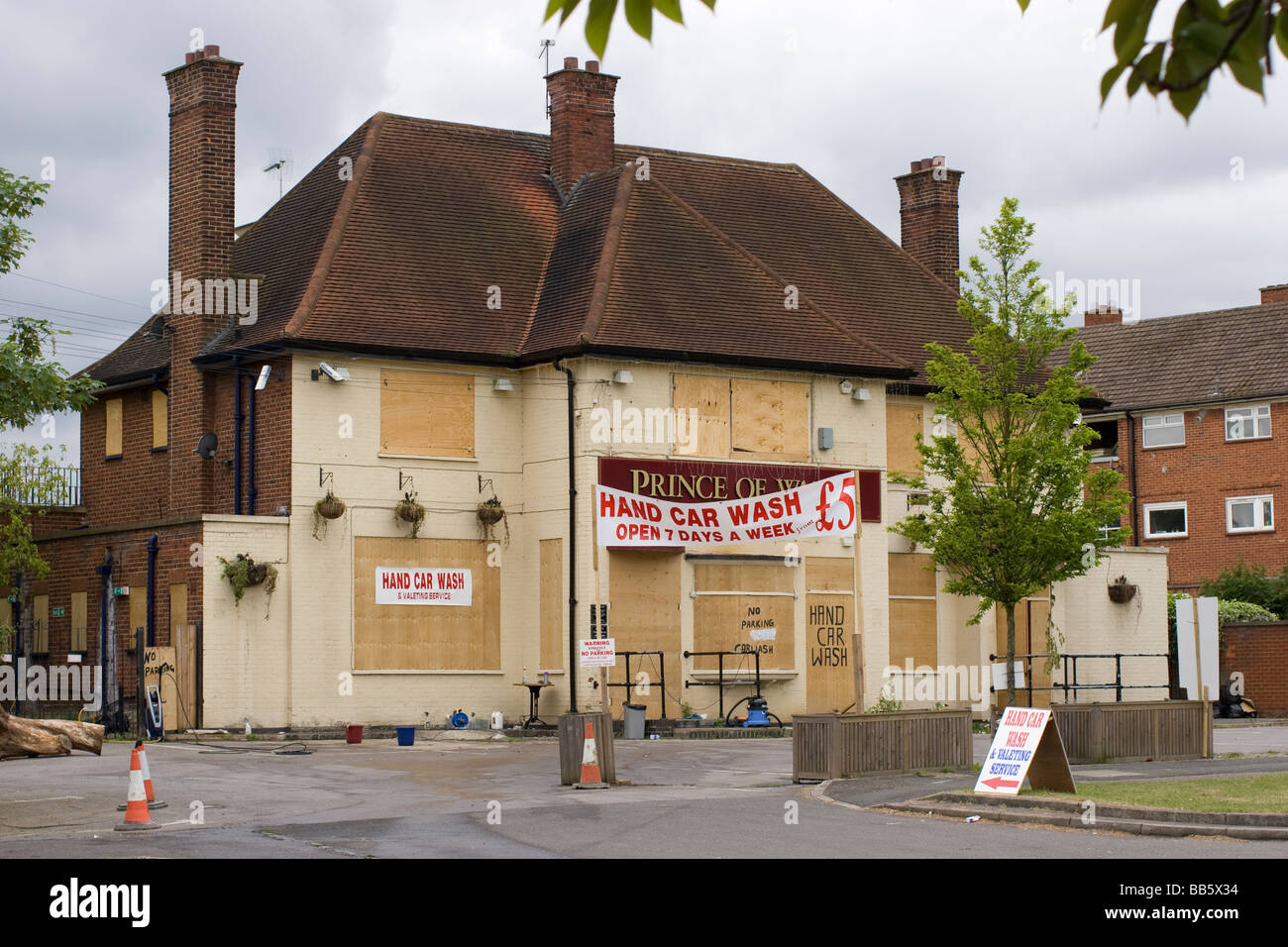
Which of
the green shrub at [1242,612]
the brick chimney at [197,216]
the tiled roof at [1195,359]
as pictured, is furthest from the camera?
the tiled roof at [1195,359]

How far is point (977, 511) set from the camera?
28375 millimetres

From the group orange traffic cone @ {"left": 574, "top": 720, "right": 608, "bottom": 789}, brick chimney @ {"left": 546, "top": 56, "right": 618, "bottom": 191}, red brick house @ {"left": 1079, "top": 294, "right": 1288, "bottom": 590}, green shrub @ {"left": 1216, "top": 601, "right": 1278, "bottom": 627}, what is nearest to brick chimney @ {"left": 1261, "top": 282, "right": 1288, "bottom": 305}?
red brick house @ {"left": 1079, "top": 294, "right": 1288, "bottom": 590}

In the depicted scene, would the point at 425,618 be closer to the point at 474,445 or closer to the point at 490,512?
the point at 490,512

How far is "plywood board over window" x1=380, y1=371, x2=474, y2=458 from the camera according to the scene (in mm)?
31562

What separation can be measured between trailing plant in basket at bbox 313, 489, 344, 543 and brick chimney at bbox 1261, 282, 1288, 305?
119ft

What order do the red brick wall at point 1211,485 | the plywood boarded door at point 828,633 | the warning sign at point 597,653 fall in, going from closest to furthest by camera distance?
the warning sign at point 597,653
the plywood boarded door at point 828,633
the red brick wall at point 1211,485

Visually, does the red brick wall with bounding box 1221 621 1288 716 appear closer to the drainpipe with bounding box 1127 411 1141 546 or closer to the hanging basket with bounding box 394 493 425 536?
the drainpipe with bounding box 1127 411 1141 546

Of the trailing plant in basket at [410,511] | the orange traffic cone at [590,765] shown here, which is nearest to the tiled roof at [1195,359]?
the trailing plant in basket at [410,511]

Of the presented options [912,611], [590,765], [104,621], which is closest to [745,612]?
[912,611]

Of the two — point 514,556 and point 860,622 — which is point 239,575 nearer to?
point 514,556

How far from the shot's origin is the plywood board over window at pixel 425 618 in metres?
31.0

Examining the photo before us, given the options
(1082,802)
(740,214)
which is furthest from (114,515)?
(1082,802)

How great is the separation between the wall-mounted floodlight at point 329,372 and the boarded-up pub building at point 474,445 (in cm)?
5

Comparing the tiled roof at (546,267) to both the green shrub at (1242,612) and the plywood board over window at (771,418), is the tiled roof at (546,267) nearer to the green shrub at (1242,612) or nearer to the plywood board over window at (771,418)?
the plywood board over window at (771,418)
